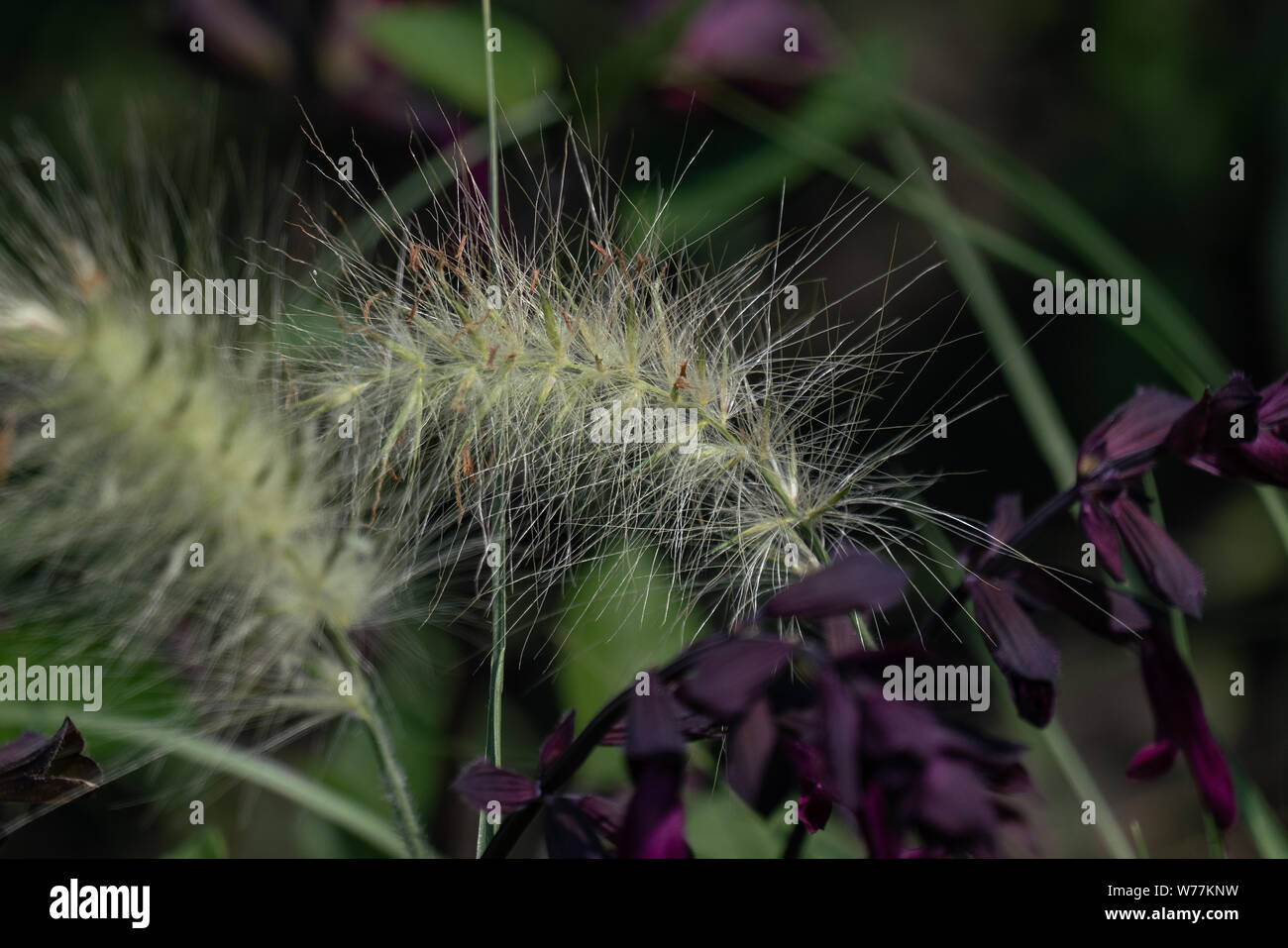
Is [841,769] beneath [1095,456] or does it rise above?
beneath

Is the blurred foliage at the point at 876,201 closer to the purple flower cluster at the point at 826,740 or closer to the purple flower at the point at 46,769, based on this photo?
the purple flower at the point at 46,769

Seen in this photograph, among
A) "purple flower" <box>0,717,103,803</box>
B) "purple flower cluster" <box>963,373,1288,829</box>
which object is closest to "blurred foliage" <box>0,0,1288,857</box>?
"purple flower" <box>0,717,103,803</box>

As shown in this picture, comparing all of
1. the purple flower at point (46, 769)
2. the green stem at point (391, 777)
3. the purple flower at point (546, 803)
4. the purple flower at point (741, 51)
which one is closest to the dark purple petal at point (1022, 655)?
the purple flower at point (546, 803)

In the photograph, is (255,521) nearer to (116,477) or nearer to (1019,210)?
(116,477)

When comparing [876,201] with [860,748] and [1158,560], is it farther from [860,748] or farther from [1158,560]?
[860,748]

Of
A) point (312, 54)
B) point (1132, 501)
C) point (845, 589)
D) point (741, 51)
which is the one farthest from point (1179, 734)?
point (312, 54)
